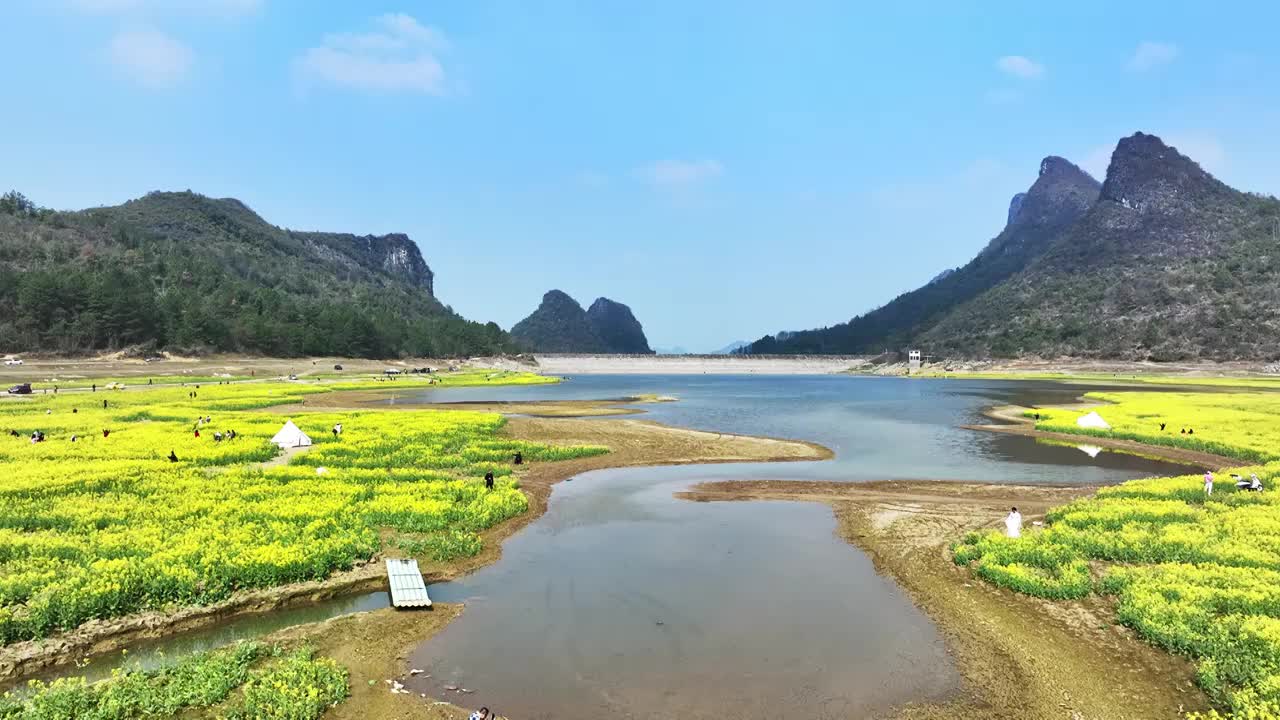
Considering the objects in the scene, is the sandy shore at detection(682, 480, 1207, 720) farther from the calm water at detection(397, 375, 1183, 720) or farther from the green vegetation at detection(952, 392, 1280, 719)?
the calm water at detection(397, 375, 1183, 720)

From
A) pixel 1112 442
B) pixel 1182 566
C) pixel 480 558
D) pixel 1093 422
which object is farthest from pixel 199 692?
pixel 1093 422

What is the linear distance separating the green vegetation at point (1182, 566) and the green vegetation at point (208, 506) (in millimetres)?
19539

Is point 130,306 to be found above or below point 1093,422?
above

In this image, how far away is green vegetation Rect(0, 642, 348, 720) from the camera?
12078 millimetres

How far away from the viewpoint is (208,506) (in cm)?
2458

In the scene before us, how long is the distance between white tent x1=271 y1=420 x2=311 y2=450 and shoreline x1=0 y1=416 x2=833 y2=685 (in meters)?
14.9

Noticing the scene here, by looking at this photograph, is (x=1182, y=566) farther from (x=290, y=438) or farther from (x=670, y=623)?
(x=290, y=438)

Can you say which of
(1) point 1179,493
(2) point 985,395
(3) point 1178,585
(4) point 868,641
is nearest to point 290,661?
(4) point 868,641

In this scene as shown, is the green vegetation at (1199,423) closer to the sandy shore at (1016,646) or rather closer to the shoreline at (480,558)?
the shoreline at (480,558)

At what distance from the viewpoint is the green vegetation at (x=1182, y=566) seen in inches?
547

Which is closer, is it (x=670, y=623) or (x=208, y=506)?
(x=670, y=623)

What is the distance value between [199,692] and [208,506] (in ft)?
46.6

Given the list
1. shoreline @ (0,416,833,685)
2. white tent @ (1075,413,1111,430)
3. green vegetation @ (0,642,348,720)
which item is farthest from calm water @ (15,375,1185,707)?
white tent @ (1075,413,1111,430)

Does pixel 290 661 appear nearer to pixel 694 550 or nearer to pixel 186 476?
pixel 694 550
